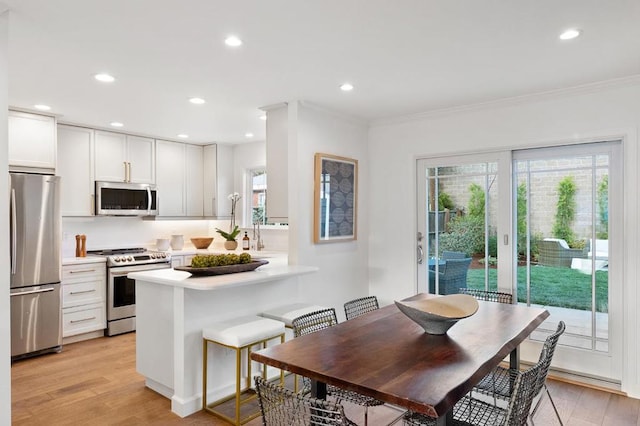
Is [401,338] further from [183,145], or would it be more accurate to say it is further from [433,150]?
[183,145]

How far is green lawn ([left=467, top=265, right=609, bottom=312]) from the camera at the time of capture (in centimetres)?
355

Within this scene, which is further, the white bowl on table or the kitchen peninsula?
the kitchen peninsula

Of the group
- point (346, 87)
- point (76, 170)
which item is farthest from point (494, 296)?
point (76, 170)

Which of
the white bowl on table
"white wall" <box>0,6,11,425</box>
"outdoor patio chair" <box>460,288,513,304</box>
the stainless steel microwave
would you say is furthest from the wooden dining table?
the stainless steel microwave

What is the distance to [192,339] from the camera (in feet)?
10.1

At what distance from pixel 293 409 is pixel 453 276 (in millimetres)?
3135

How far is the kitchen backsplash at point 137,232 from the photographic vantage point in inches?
205

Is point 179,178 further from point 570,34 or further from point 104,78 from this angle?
point 570,34

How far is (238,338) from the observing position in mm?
2836

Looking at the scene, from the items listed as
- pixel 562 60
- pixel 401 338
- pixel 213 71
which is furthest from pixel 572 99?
pixel 213 71

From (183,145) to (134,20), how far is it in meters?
3.89

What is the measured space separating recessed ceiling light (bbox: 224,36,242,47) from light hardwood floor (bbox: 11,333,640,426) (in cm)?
251

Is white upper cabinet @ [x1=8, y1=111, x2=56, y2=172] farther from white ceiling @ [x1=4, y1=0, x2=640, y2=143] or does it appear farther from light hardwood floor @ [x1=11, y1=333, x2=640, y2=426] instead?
light hardwood floor @ [x1=11, y1=333, x2=640, y2=426]

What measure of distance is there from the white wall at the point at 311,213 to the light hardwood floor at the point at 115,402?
1439 mm
